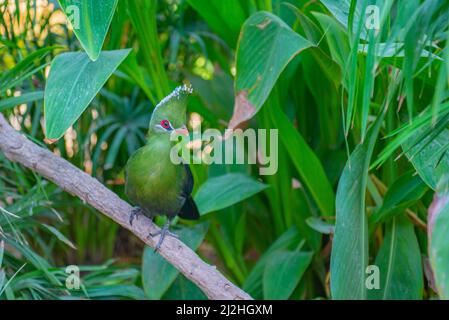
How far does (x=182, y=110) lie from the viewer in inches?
62.3

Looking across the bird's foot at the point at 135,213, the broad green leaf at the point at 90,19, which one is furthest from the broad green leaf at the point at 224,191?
the broad green leaf at the point at 90,19

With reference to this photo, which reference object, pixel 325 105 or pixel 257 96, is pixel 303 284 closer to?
A: pixel 325 105

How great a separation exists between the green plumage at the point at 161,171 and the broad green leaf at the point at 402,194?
0.51m

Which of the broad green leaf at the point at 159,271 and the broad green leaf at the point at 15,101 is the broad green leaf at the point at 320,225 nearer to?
the broad green leaf at the point at 159,271

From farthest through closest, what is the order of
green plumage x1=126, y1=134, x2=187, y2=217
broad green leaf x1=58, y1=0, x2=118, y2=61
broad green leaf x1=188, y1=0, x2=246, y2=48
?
broad green leaf x1=188, y1=0, x2=246, y2=48, green plumage x1=126, y1=134, x2=187, y2=217, broad green leaf x1=58, y1=0, x2=118, y2=61

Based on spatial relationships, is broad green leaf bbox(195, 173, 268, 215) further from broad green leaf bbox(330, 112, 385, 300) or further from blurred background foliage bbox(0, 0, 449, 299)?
broad green leaf bbox(330, 112, 385, 300)

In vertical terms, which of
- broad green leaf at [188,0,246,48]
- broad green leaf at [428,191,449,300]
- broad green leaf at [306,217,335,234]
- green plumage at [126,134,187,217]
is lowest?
broad green leaf at [306,217,335,234]

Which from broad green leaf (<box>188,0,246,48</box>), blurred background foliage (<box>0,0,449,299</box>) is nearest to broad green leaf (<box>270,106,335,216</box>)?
blurred background foliage (<box>0,0,449,299</box>)

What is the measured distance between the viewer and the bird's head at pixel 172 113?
1.57 metres

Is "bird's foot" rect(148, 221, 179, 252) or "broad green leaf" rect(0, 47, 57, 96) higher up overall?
"broad green leaf" rect(0, 47, 57, 96)

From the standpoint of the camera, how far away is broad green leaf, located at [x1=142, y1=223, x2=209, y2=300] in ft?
6.53

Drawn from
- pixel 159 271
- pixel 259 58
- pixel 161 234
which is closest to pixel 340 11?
pixel 259 58

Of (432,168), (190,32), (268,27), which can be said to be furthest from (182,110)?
(190,32)
